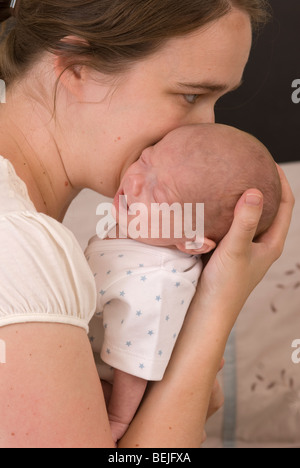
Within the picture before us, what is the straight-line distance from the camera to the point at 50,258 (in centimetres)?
102

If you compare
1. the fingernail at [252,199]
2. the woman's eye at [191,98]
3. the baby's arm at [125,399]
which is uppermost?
the woman's eye at [191,98]

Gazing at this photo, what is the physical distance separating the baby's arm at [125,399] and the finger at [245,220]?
31cm

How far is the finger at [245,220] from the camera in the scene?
1.16 m

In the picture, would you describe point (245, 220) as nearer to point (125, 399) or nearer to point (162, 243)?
point (162, 243)

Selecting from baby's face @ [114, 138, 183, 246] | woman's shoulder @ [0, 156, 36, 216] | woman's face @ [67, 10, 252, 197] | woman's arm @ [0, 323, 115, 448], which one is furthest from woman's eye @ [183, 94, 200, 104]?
woman's arm @ [0, 323, 115, 448]

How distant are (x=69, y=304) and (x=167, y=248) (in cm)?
32

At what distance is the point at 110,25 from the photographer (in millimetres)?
1209

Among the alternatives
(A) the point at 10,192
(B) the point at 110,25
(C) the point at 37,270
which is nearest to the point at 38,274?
(C) the point at 37,270

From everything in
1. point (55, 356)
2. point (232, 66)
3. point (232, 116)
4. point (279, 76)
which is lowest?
point (232, 116)

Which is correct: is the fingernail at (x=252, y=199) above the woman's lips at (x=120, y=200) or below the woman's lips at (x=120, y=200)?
above

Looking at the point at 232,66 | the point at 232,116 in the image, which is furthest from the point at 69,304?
the point at 232,116

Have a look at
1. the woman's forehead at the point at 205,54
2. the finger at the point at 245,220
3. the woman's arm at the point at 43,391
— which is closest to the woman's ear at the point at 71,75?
the woman's forehead at the point at 205,54

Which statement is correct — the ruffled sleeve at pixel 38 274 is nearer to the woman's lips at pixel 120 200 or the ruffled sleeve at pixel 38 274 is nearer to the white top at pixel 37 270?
the white top at pixel 37 270
